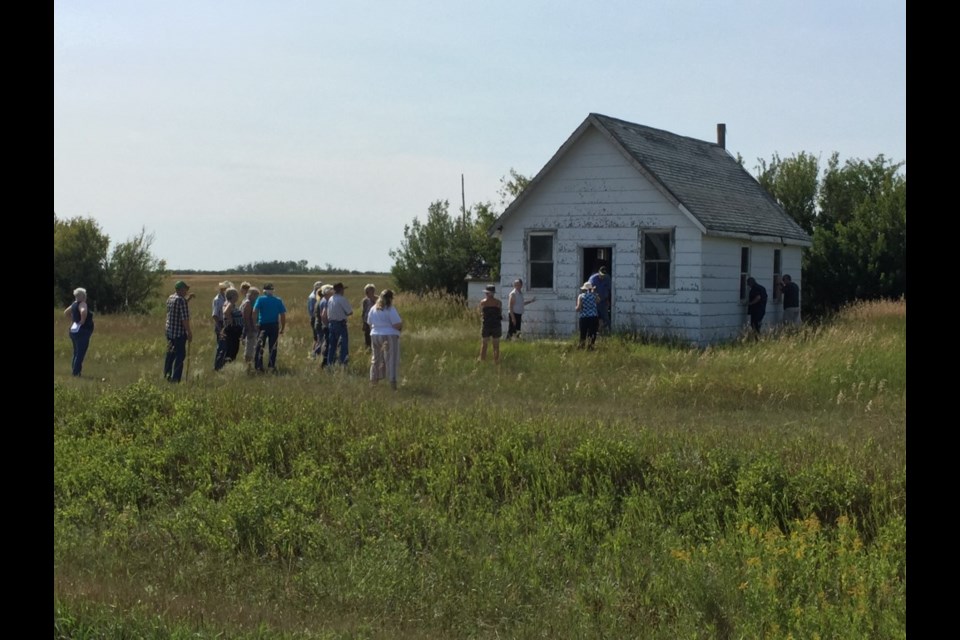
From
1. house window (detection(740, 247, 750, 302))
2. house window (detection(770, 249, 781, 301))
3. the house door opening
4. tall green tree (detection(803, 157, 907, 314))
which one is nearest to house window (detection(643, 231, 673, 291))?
the house door opening

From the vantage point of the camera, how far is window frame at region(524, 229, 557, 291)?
24.6 meters

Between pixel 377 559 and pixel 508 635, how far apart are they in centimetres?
179

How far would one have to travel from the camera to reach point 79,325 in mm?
19000

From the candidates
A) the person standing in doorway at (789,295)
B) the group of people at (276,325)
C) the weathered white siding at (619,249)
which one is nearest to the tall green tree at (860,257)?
the person standing in doorway at (789,295)

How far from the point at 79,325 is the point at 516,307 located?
9.53 m

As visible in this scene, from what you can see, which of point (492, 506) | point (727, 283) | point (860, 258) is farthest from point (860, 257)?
point (492, 506)

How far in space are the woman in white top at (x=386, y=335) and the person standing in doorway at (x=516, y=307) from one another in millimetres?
6831

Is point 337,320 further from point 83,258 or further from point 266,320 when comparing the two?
point 83,258

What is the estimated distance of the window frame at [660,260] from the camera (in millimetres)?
23250

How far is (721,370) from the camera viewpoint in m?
17.3

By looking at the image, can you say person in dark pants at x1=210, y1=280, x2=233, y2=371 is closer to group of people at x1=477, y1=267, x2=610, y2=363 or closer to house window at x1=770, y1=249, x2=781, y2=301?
group of people at x1=477, y1=267, x2=610, y2=363
